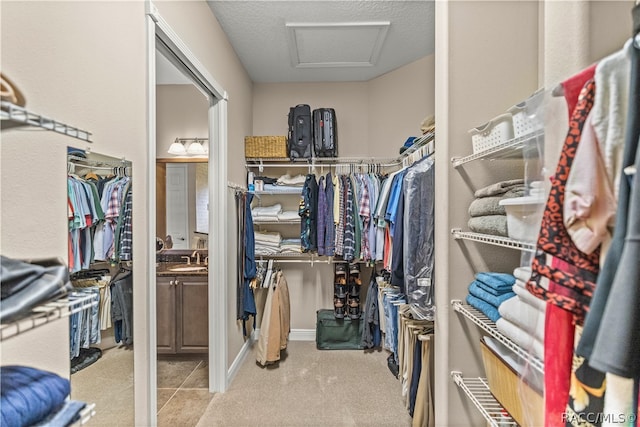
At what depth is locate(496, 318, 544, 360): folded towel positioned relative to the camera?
2.82 ft

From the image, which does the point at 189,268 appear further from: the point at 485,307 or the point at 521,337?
the point at 521,337

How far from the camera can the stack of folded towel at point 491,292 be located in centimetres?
115

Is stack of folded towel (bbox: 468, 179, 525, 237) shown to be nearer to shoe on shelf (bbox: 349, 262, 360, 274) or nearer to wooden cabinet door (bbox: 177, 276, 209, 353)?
shoe on shelf (bbox: 349, 262, 360, 274)

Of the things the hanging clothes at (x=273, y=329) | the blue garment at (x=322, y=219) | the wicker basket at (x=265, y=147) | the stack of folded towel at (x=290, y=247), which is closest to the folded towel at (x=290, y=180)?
the wicker basket at (x=265, y=147)

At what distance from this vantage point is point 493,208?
1188mm

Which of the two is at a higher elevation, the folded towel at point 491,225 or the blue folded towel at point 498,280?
the folded towel at point 491,225

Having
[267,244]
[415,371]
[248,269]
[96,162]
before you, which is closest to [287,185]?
[267,244]

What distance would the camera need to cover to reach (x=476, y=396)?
125cm

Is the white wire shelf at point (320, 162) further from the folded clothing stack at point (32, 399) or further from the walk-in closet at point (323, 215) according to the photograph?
the folded clothing stack at point (32, 399)

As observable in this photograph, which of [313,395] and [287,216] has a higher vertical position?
[287,216]

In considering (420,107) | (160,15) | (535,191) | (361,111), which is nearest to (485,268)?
(535,191)

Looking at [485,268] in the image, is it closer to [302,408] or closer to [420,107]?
[302,408]

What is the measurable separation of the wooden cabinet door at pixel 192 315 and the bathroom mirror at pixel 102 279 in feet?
5.40

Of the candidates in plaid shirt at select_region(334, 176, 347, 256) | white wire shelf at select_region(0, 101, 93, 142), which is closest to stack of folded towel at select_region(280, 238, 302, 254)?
plaid shirt at select_region(334, 176, 347, 256)
